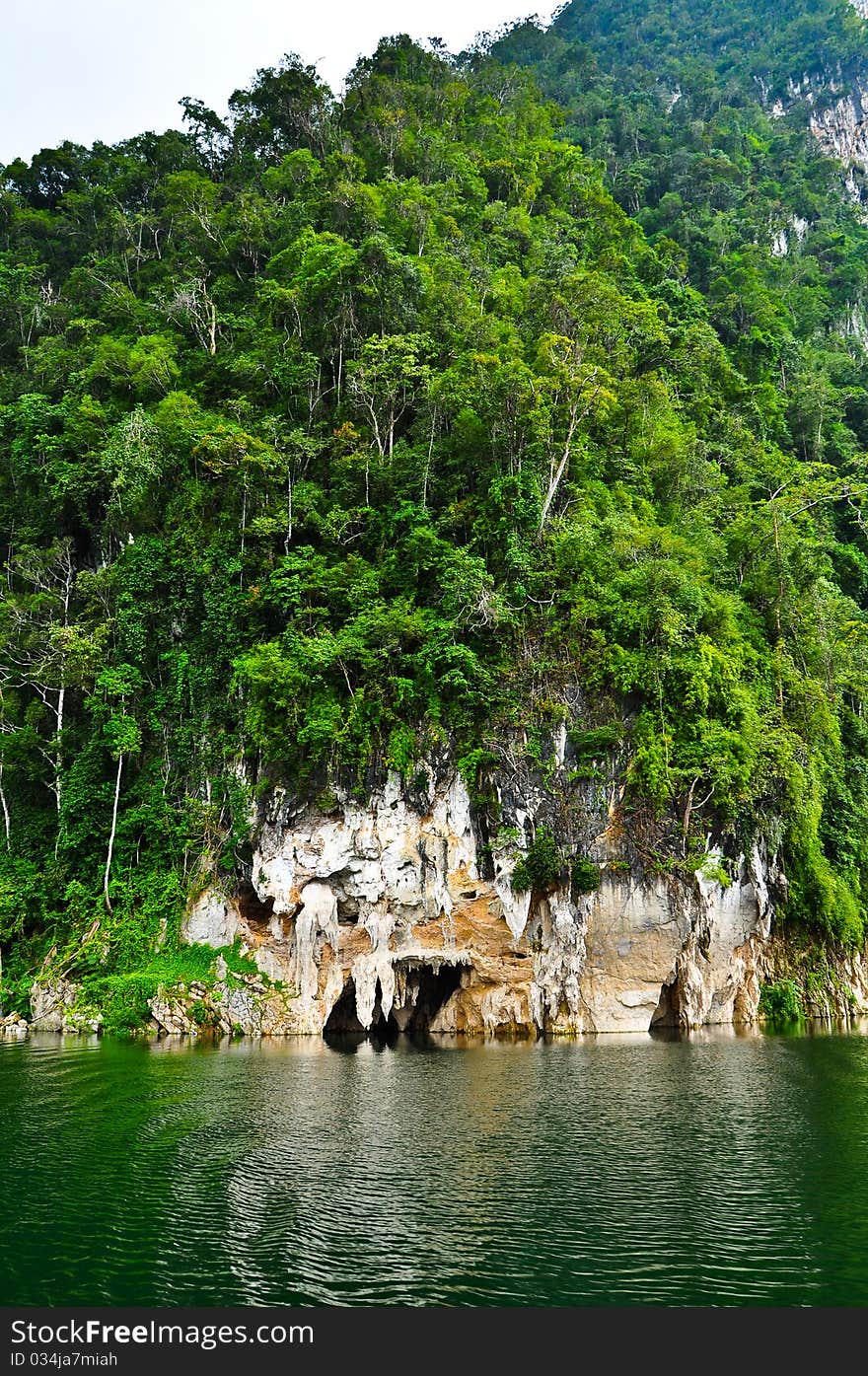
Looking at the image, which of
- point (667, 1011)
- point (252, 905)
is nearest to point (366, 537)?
point (252, 905)

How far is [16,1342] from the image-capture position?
751 cm

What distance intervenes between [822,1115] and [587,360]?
975 inches

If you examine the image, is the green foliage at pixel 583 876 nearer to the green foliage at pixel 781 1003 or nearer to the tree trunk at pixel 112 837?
the green foliage at pixel 781 1003

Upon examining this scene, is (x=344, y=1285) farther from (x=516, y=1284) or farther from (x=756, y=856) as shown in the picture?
(x=756, y=856)

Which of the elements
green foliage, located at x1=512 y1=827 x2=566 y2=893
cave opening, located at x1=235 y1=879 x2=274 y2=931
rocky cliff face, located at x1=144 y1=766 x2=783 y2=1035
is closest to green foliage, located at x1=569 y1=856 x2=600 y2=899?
rocky cliff face, located at x1=144 y1=766 x2=783 y2=1035

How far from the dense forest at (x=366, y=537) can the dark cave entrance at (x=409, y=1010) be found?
5.73 meters

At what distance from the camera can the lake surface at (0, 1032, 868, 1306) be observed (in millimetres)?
8570

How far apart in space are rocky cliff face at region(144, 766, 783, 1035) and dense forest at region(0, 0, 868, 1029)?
1.26 m

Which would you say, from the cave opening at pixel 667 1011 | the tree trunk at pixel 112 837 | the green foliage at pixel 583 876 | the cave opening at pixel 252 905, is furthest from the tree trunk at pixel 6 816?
the cave opening at pixel 667 1011

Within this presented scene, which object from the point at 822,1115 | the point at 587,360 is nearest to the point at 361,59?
the point at 587,360

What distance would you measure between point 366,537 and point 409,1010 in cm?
1485

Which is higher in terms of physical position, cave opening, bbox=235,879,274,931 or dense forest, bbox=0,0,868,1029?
dense forest, bbox=0,0,868,1029

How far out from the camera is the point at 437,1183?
1166 centimetres

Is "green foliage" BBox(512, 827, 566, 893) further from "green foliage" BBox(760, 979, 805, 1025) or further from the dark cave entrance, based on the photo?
"green foliage" BBox(760, 979, 805, 1025)
